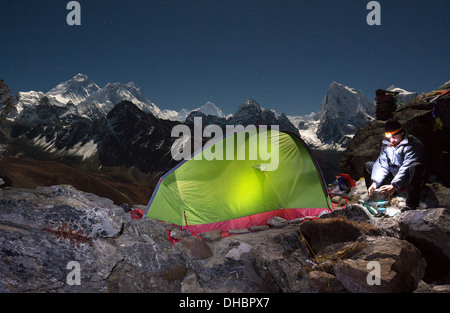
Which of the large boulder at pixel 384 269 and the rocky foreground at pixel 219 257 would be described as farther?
the rocky foreground at pixel 219 257

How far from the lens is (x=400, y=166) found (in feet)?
19.7

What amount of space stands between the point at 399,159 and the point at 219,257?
557 centimetres

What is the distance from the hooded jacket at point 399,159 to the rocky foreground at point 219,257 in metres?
1.16

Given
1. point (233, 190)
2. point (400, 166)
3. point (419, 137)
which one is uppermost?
point (419, 137)

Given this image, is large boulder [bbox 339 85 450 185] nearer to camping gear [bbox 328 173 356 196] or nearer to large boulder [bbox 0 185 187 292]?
camping gear [bbox 328 173 356 196]

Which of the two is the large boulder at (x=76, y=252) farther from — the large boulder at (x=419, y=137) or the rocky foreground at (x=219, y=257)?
the large boulder at (x=419, y=137)

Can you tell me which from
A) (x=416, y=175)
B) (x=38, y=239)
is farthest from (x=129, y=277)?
(x=416, y=175)

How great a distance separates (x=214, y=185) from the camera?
24.9 ft

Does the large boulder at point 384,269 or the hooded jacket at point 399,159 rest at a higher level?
the hooded jacket at point 399,159

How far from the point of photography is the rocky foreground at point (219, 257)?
371 cm

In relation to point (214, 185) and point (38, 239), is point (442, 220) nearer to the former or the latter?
point (214, 185)

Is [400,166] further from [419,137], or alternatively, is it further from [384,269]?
[419,137]

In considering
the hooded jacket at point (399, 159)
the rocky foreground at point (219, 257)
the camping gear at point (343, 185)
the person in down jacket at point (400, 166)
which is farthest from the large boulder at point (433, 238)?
the camping gear at point (343, 185)

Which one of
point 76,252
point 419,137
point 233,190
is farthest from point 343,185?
point 76,252
